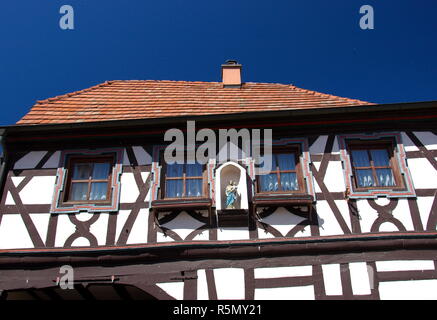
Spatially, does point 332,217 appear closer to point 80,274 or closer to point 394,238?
point 394,238

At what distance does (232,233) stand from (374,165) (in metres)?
2.98

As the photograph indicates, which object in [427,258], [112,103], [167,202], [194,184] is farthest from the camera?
[112,103]

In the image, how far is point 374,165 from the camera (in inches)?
289

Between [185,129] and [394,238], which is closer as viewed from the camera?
[394,238]

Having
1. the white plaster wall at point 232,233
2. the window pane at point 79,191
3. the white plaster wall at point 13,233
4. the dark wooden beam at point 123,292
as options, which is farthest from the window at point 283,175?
the white plaster wall at point 13,233

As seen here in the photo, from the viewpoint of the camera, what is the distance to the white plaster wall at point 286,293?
6.26 metres

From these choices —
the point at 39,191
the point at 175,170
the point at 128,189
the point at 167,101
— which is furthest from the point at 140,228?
the point at 167,101

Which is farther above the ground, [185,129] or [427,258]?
[185,129]

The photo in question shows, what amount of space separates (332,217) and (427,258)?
1.60 meters

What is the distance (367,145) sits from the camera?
297 inches

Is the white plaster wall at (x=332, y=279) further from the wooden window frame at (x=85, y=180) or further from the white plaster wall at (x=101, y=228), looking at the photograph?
the wooden window frame at (x=85, y=180)

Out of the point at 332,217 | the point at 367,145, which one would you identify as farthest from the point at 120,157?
the point at 367,145

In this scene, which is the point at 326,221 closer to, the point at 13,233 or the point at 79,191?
the point at 79,191
